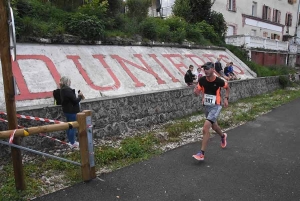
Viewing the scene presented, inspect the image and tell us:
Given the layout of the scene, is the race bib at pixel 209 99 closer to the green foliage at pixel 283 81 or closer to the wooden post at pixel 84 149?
the wooden post at pixel 84 149

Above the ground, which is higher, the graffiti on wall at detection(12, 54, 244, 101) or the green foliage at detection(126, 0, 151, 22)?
the green foliage at detection(126, 0, 151, 22)

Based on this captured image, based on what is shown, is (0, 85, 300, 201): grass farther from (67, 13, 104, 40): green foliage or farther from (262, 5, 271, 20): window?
(262, 5, 271, 20): window

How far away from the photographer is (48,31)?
29.0ft

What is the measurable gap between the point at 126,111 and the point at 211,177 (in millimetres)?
3501

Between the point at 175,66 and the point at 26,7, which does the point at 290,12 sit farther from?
the point at 26,7

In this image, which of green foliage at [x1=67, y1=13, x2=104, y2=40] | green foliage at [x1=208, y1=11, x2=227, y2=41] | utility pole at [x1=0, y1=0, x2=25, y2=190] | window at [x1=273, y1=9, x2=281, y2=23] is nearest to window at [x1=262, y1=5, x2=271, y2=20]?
window at [x1=273, y1=9, x2=281, y2=23]

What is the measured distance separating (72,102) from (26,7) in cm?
565

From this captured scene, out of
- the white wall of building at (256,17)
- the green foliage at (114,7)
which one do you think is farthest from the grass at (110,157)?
the white wall of building at (256,17)

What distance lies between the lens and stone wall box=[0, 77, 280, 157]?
19.1 feet

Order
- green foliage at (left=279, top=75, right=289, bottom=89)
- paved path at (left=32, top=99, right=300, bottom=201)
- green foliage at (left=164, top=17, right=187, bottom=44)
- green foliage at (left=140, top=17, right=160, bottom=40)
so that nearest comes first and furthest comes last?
paved path at (left=32, top=99, right=300, bottom=201) < green foliage at (left=140, top=17, right=160, bottom=40) < green foliage at (left=164, top=17, right=187, bottom=44) < green foliage at (left=279, top=75, right=289, bottom=89)

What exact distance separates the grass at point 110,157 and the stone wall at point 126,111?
0.39 m

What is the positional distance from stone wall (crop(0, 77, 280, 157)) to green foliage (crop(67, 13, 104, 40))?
334 cm

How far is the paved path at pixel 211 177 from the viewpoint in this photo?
4.11 metres

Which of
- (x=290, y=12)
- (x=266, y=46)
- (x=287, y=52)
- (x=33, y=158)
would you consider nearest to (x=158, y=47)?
(x=33, y=158)
